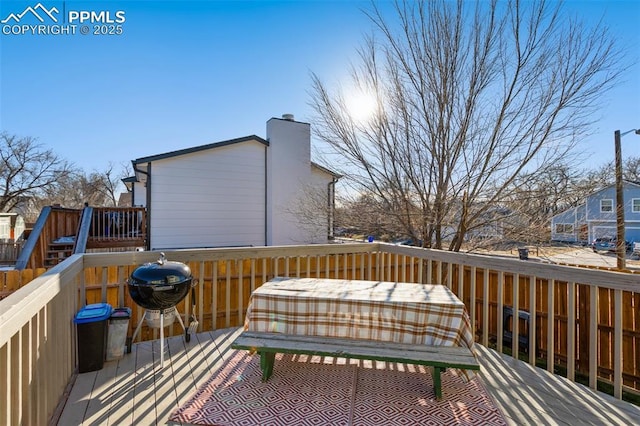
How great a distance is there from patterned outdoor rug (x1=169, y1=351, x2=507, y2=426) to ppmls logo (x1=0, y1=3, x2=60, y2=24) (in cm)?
665

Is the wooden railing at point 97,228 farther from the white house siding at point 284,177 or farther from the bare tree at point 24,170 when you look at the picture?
the bare tree at point 24,170

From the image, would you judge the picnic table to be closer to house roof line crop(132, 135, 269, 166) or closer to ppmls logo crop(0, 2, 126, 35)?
ppmls logo crop(0, 2, 126, 35)

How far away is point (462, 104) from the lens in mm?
5004

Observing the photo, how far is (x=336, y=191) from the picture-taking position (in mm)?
6188

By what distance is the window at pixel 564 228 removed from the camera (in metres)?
5.19

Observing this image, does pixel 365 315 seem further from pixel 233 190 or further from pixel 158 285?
pixel 233 190

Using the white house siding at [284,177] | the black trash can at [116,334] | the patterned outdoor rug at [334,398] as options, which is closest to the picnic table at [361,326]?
the patterned outdoor rug at [334,398]

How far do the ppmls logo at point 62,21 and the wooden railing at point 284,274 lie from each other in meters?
4.52

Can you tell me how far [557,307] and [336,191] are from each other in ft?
12.4

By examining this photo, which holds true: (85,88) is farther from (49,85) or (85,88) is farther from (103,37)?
(103,37)

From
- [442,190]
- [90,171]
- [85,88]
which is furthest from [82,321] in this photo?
[90,171]

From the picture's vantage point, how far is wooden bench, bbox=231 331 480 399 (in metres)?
2.09

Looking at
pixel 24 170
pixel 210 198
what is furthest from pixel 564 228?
pixel 24 170

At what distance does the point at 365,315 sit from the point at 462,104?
3951 mm
